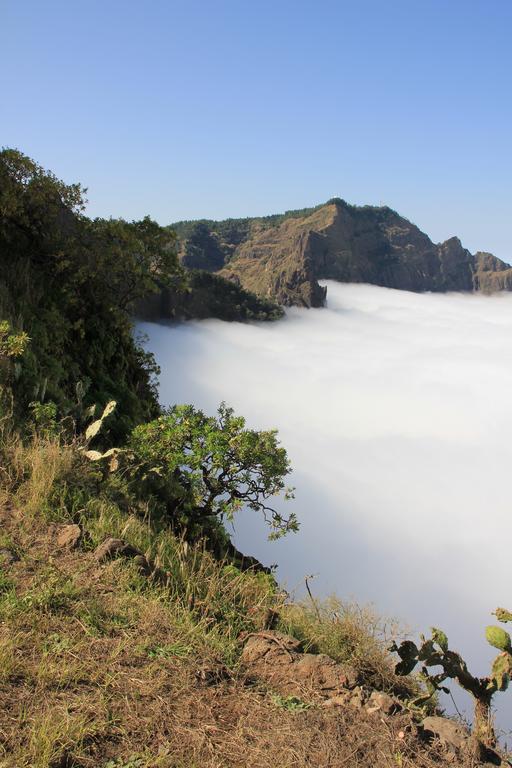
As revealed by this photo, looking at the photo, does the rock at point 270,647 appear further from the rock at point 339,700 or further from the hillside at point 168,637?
the rock at point 339,700

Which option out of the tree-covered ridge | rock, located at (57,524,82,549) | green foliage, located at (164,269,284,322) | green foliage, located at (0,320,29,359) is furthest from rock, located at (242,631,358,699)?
green foliage, located at (164,269,284,322)

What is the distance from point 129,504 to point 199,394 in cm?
14002

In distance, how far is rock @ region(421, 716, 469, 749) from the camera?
3829 millimetres

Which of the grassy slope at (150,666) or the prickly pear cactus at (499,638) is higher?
the grassy slope at (150,666)

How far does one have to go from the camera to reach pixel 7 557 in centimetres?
502

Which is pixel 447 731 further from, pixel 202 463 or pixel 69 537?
pixel 202 463

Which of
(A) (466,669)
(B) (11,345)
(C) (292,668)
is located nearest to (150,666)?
(C) (292,668)

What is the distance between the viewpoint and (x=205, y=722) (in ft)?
11.9

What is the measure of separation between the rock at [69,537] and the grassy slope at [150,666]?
0.24 feet

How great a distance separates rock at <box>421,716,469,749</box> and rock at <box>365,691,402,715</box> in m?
0.23

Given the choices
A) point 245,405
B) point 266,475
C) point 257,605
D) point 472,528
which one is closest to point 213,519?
point 266,475

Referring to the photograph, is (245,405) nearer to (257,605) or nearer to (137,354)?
(137,354)

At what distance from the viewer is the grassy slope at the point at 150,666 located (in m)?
3.36

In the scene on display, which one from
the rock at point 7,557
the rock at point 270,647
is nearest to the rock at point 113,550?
the rock at point 7,557
